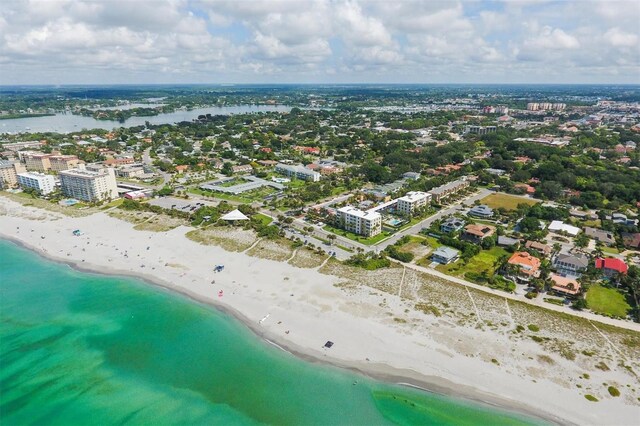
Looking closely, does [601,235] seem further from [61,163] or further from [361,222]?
[61,163]

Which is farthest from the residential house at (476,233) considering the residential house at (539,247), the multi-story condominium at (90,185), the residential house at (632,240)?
the multi-story condominium at (90,185)

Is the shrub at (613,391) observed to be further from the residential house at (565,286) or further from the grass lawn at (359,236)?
the grass lawn at (359,236)

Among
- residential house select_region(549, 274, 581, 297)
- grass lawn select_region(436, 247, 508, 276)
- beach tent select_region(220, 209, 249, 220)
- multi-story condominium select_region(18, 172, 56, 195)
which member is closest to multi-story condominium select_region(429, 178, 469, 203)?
grass lawn select_region(436, 247, 508, 276)

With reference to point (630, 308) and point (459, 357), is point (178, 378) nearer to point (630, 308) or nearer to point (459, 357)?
point (459, 357)

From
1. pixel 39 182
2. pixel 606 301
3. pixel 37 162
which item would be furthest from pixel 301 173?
pixel 37 162

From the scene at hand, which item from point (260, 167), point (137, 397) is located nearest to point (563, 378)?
point (137, 397)

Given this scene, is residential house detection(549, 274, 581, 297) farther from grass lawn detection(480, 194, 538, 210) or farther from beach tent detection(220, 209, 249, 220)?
beach tent detection(220, 209, 249, 220)
